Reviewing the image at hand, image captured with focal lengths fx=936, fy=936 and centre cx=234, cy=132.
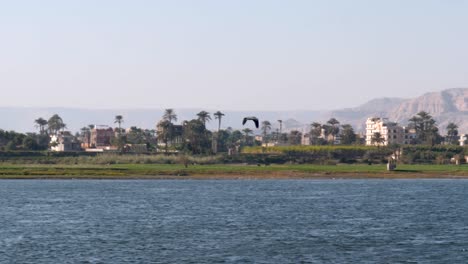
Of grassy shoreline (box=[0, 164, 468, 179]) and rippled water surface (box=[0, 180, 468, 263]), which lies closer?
rippled water surface (box=[0, 180, 468, 263])

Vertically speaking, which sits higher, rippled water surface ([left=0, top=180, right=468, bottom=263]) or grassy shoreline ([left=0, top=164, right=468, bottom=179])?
grassy shoreline ([left=0, top=164, right=468, bottom=179])

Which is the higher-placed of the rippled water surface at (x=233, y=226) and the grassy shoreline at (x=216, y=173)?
the grassy shoreline at (x=216, y=173)

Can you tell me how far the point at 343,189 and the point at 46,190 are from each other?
46320 millimetres

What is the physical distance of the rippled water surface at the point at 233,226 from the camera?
63781mm

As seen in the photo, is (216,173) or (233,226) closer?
(233,226)

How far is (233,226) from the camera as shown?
83000mm

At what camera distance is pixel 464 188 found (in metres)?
155

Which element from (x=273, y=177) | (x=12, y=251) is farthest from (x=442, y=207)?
(x=273, y=177)

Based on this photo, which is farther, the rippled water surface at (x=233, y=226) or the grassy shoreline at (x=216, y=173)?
the grassy shoreline at (x=216, y=173)

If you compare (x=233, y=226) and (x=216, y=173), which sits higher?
(x=216, y=173)

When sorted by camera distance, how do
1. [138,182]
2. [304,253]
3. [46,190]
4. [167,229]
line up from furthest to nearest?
[138,182], [46,190], [167,229], [304,253]

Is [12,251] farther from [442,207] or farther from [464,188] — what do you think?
[464,188]

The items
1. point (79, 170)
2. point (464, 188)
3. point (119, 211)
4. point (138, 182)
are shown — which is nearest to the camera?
point (119, 211)

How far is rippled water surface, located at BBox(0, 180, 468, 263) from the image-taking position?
63.8m
